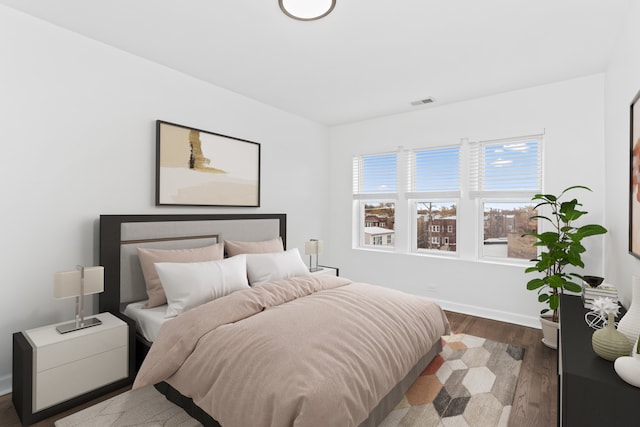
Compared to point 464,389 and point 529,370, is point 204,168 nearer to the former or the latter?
point 464,389

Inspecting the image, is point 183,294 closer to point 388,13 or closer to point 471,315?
point 388,13

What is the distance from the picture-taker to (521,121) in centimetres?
352

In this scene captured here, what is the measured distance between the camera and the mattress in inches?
91.7

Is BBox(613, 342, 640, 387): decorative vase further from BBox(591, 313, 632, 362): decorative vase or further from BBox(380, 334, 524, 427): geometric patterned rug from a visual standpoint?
BBox(380, 334, 524, 427): geometric patterned rug

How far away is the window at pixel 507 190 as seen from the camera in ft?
11.7

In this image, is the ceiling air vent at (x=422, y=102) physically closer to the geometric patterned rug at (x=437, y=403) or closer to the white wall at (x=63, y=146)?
the white wall at (x=63, y=146)

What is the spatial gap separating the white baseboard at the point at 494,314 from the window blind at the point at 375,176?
159 cm

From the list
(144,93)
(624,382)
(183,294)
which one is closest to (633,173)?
(624,382)

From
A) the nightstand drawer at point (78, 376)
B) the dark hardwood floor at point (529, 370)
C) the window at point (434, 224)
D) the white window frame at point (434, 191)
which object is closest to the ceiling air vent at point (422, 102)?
the white window frame at point (434, 191)

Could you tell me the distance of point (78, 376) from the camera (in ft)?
6.82

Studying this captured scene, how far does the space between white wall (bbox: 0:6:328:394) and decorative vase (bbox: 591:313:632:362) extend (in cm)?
316

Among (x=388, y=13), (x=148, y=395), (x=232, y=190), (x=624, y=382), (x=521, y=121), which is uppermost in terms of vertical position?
(x=388, y=13)

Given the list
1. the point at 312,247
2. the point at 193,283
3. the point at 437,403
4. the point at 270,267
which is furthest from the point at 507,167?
the point at 193,283

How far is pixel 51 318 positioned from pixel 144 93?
6.37 feet
